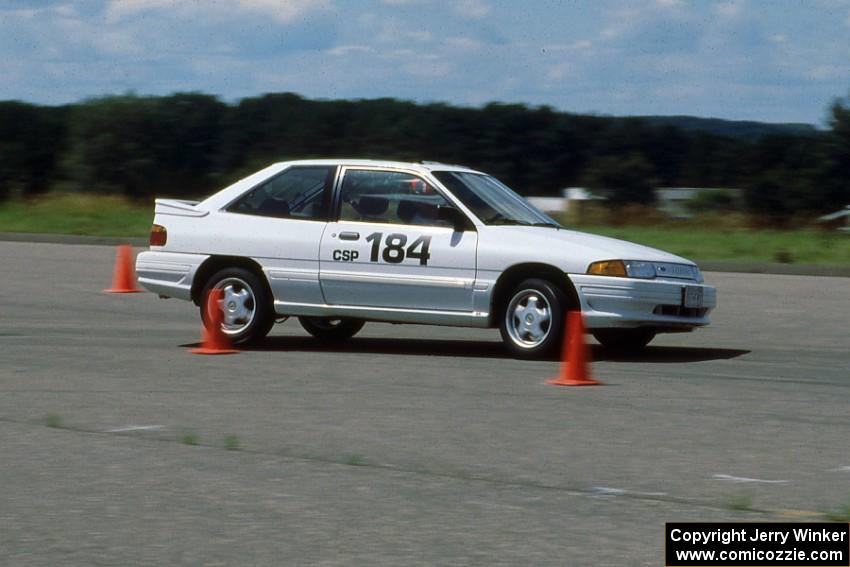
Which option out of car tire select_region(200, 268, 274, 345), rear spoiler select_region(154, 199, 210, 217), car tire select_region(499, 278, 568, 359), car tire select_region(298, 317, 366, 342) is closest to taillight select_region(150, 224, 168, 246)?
rear spoiler select_region(154, 199, 210, 217)

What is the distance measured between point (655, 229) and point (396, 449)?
30.4 meters

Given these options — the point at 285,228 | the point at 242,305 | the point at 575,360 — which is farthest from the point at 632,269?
the point at 242,305

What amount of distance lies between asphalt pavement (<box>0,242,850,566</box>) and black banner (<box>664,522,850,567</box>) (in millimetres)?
129

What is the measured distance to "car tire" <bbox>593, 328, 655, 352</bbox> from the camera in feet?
44.0

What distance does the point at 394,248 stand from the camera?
12.9 metres

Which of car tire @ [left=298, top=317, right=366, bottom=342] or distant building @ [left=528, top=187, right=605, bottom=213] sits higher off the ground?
distant building @ [left=528, top=187, right=605, bottom=213]

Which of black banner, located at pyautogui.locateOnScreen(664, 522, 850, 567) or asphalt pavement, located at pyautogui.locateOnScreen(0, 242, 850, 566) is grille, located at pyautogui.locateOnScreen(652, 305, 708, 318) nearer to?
asphalt pavement, located at pyautogui.locateOnScreen(0, 242, 850, 566)

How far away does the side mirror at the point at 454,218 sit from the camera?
12797 mm

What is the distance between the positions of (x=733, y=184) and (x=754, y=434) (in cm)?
4861

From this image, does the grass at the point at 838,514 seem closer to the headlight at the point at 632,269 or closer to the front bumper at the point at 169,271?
the headlight at the point at 632,269

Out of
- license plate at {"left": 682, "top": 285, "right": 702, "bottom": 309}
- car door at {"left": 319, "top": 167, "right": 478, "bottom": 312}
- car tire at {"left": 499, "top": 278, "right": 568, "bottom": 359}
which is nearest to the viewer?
car tire at {"left": 499, "top": 278, "right": 568, "bottom": 359}

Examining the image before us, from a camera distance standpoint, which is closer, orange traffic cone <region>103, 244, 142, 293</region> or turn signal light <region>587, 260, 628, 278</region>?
turn signal light <region>587, 260, 628, 278</region>

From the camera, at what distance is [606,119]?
68.1 metres

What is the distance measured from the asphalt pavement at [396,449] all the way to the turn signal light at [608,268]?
0.76 meters
